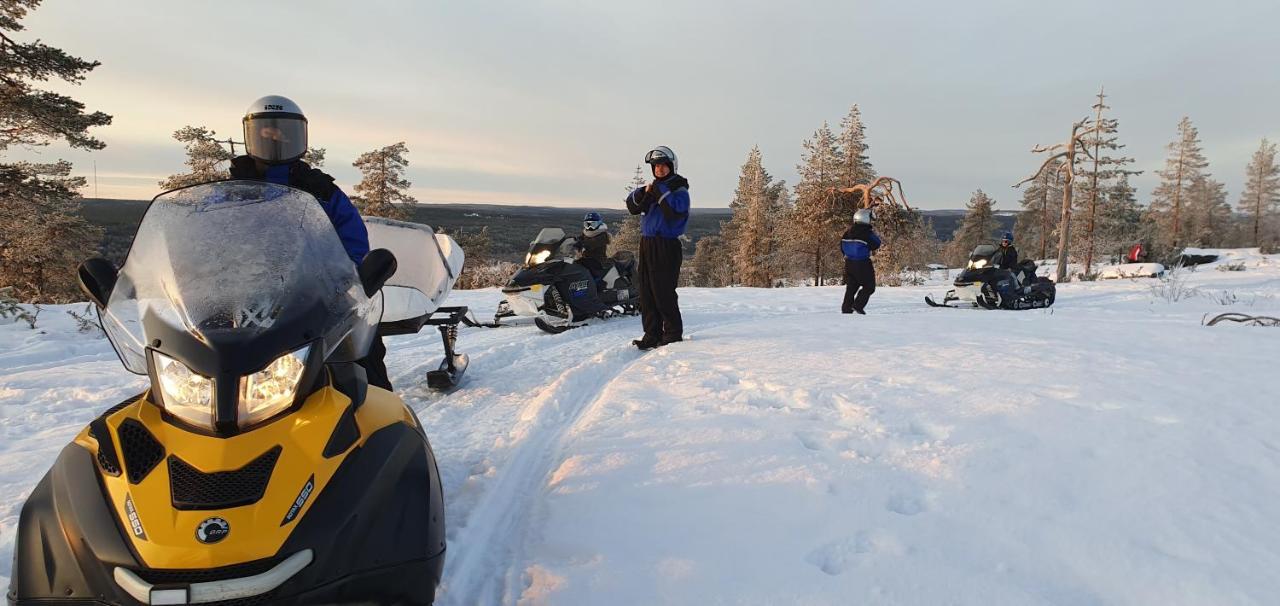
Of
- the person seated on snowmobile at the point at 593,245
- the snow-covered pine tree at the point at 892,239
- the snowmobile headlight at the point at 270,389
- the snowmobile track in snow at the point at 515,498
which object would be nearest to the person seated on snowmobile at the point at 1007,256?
the person seated on snowmobile at the point at 593,245

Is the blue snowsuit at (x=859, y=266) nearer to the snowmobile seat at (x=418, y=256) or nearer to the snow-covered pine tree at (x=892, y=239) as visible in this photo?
the snowmobile seat at (x=418, y=256)

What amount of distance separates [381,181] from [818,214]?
2283 centimetres

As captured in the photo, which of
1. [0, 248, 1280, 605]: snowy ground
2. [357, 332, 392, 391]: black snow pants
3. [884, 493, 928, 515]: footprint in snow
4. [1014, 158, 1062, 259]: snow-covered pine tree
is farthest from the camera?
[1014, 158, 1062, 259]: snow-covered pine tree

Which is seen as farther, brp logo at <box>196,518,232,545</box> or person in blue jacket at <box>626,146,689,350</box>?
person in blue jacket at <box>626,146,689,350</box>

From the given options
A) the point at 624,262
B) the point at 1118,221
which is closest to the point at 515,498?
the point at 624,262

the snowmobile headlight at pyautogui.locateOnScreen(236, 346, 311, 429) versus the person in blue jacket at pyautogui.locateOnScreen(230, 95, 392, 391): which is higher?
the person in blue jacket at pyautogui.locateOnScreen(230, 95, 392, 391)

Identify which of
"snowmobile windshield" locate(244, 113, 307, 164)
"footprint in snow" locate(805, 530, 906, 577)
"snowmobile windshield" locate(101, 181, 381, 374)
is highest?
"snowmobile windshield" locate(244, 113, 307, 164)

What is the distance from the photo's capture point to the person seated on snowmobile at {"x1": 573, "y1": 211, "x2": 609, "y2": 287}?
352 inches

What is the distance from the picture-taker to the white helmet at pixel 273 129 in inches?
117

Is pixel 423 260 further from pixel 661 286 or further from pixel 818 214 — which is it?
pixel 818 214

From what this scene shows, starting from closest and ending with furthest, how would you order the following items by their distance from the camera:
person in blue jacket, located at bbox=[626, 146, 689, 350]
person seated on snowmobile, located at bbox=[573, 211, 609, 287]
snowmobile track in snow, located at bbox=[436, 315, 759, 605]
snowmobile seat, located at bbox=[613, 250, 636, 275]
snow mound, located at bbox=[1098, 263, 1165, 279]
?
snowmobile track in snow, located at bbox=[436, 315, 759, 605] → person in blue jacket, located at bbox=[626, 146, 689, 350] → person seated on snowmobile, located at bbox=[573, 211, 609, 287] → snowmobile seat, located at bbox=[613, 250, 636, 275] → snow mound, located at bbox=[1098, 263, 1165, 279]

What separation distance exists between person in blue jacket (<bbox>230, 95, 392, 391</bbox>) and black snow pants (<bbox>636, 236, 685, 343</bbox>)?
3.63 m

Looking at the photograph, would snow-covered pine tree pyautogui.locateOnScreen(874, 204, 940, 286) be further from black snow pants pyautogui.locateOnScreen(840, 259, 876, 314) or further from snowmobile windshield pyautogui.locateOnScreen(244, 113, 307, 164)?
snowmobile windshield pyautogui.locateOnScreen(244, 113, 307, 164)

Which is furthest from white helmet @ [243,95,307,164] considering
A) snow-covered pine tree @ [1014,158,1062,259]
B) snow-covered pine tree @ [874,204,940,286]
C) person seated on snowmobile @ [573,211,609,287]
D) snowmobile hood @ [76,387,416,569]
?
snow-covered pine tree @ [1014,158,1062,259]
